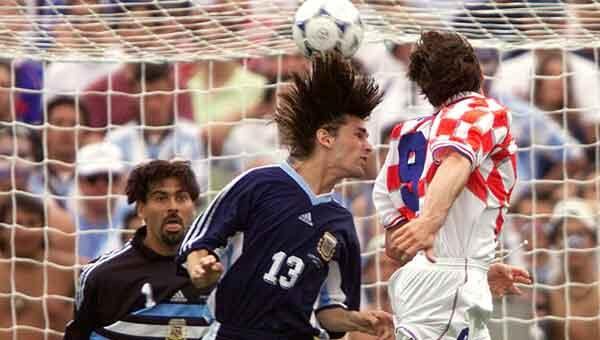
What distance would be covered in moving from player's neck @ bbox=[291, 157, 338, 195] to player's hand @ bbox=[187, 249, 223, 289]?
47cm

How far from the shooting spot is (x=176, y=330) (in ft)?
18.3

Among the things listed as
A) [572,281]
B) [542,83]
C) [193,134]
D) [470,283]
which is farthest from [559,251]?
[470,283]

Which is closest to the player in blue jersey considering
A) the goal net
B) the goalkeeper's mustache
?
the goalkeeper's mustache

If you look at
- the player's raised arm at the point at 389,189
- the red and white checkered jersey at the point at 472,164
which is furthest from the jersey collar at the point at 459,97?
the player's raised arm at the point at 389,189

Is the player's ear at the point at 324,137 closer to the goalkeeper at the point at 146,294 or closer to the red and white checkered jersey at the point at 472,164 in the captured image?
the red and white checkered jersey at the point at 472,164

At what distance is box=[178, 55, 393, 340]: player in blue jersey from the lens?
472cm

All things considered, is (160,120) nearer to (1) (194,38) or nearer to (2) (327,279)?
(1) (194,38)

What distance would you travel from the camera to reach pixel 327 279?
493 centimetres

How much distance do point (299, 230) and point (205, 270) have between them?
43 centimetres

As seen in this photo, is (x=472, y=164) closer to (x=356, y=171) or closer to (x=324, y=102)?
(x=356, y=171)

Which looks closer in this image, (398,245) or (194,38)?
(398,245)

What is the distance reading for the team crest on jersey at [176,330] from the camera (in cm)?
557

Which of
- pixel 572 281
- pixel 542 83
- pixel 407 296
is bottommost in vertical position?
pixel 572 281

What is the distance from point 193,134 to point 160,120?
20 centimetres
